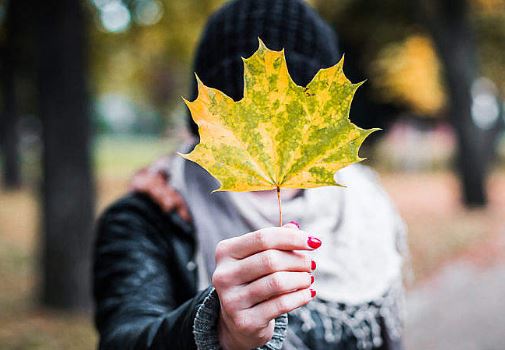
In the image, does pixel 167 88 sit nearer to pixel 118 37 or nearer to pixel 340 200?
pixel 118 37

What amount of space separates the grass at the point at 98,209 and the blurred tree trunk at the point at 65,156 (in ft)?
1.43

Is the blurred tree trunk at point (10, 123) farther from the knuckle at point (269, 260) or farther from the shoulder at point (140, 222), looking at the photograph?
the knuckle at point (269, 260)

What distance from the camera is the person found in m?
1.35

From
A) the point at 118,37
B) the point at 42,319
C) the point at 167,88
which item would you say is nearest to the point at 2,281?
the point at 42,319

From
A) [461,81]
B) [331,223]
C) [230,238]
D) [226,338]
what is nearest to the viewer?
[226,338]

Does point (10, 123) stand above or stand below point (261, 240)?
above

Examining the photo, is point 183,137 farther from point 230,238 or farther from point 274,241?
point 274,241

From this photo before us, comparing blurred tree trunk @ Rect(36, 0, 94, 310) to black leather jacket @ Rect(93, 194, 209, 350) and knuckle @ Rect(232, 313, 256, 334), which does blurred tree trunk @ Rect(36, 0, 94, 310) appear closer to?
black leather jacket @ Rect(93, 194, 209, 350)

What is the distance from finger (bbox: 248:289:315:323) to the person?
91 mm

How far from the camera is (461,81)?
12.3 meters

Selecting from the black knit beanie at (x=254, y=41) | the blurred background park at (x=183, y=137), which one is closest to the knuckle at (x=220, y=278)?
the black knit beanie at (x=254, y=41)

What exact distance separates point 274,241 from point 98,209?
9220mm

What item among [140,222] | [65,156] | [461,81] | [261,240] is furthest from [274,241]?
[461,81]

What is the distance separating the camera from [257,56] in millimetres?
1025
